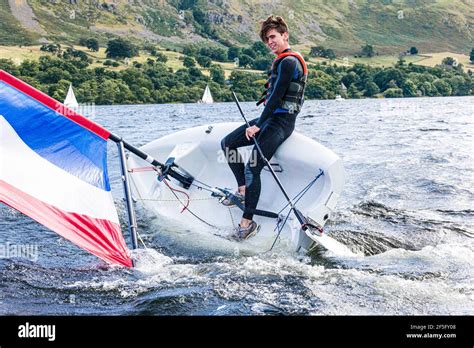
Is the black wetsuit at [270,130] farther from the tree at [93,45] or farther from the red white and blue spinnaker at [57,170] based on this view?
the tree at [93,45]

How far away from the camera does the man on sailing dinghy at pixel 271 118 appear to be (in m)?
8.05

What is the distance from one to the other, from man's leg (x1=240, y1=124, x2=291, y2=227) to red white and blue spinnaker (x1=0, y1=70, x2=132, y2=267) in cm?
208

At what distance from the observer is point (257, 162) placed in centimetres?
852

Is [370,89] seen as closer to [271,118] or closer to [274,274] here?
[271,118]

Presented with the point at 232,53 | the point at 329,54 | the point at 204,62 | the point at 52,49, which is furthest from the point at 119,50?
the point at 329,54

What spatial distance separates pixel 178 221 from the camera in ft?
32.9

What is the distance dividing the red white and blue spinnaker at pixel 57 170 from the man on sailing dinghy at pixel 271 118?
2.10 m

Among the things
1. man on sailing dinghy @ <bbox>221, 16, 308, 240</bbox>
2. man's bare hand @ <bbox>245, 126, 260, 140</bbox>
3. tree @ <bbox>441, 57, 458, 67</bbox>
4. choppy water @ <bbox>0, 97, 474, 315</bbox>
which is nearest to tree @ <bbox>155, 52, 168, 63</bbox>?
tree @ <bbox>441, 57, 458, 67</bbox>

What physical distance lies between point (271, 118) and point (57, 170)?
9.75 ft

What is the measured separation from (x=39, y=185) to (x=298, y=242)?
334cm

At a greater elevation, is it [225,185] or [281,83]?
[281,83]

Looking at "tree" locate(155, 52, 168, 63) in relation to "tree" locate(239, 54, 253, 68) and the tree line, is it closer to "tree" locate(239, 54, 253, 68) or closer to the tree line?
the tree line

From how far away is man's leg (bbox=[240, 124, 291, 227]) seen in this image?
851 centimetres
